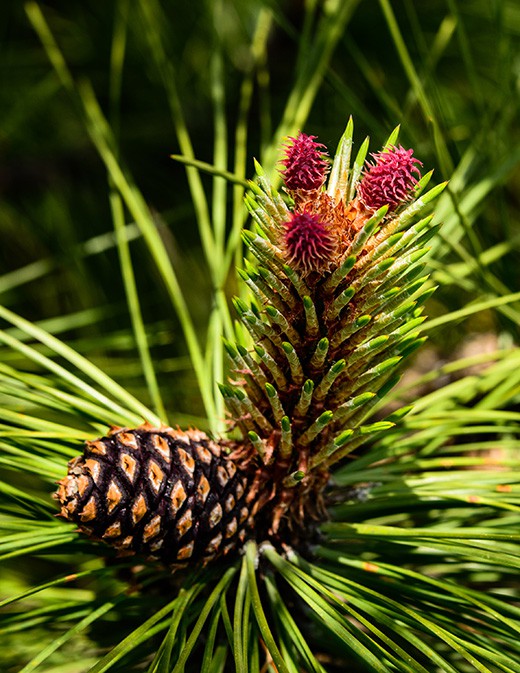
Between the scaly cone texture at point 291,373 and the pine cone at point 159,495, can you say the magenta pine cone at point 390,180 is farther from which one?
the pine cone at point 159,495

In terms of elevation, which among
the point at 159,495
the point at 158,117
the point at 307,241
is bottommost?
the point at 159,495

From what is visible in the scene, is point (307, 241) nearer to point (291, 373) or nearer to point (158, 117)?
point (291, 373)

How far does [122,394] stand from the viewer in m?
0.74

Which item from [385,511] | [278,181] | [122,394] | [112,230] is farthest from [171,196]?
[385,511]

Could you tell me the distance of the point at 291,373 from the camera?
59cm

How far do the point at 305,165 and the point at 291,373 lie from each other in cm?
17

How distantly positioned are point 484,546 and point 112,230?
103cm

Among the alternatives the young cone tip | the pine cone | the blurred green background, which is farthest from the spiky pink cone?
the blurred green background

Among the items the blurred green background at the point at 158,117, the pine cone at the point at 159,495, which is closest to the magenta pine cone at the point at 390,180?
the pine cone at the point at 159,495

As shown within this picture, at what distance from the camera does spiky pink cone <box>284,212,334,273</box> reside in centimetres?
50

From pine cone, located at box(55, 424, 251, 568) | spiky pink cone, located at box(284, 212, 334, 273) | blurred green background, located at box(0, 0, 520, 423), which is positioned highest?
blurred green background, located at box(0, 0, 520, 423)

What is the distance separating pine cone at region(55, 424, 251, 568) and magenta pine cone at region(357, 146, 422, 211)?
0.88ft

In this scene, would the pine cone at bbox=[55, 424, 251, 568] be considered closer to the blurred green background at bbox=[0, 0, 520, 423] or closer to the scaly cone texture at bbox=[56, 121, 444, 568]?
the scaly cone texture at bbox=[56, 121, 444, 568]

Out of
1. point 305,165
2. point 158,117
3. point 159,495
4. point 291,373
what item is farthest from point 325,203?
point 158,117
